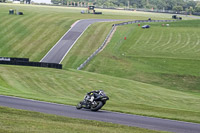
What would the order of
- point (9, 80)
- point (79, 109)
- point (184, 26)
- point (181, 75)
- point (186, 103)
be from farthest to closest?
point (184, 26), point (181, 75), point (9, 80), point (186, 103), point (79, 109)

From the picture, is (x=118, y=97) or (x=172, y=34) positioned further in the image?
(x=172, y=34)

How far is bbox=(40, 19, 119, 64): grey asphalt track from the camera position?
7093cm

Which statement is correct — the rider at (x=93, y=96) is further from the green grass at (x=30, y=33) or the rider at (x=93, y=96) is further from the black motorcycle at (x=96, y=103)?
the green grass at (x=30, y=33)

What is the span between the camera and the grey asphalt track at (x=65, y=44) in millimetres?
70925

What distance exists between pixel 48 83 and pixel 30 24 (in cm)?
5853

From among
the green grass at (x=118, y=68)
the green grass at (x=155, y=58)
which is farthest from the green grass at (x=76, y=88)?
the green grass at (x=155, y=58)

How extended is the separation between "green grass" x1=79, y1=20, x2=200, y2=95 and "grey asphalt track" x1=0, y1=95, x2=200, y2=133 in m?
31.6

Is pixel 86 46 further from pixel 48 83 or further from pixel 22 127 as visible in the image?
pixel 22 127

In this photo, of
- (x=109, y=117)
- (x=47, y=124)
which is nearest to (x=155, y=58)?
(x=109, y=117)

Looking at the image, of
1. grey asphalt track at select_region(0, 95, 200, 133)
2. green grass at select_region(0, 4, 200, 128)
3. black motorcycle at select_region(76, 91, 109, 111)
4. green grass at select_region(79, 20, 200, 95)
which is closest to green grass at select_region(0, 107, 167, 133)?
grey asphalt track at select_region(0, 95, 200, 133)

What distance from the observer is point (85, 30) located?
Result: 3760 inches

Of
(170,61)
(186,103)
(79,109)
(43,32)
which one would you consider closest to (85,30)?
(43,32)

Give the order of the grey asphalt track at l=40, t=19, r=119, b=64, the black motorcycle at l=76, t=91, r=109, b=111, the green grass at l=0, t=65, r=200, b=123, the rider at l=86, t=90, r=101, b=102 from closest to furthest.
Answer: the black motorcycle at l=76, t=91, r=109, b=111
the rider at l=86, t=90, r=101, b=102
the green grass at l=0, t=65, r=200, b=123
the grey asphalt track at l=40, t=19, r=119, b=64

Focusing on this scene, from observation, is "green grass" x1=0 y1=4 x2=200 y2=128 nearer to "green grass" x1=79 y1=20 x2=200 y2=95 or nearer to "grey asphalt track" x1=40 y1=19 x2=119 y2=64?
"green grass" x1=79 y1=20 x2=200 y2=95
